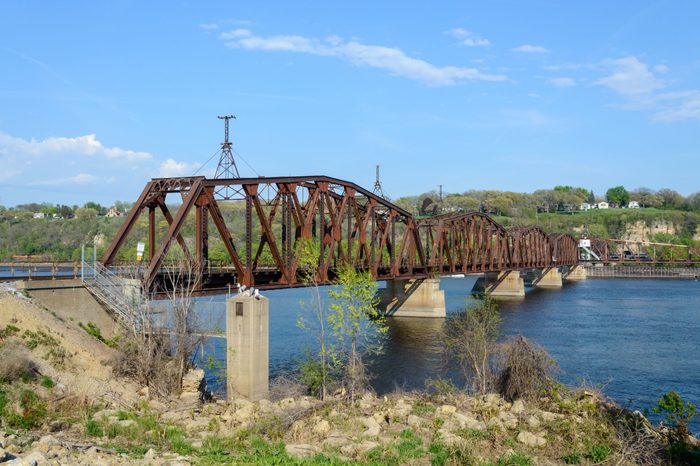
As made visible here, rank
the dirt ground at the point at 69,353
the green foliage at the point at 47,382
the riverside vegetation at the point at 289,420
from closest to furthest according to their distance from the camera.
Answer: the riverside vegetation at the point at 289,420
the green foliage at the point at 47,382
the dirt ground at the point at 69,353

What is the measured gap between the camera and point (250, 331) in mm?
35938

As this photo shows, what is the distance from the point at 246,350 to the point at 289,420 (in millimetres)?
9828

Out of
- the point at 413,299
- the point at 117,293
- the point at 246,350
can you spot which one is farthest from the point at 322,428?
the point at 413,299

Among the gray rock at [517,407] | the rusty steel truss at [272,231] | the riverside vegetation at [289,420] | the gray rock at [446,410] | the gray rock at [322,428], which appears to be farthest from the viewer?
the rusty steel truss at [272,231]

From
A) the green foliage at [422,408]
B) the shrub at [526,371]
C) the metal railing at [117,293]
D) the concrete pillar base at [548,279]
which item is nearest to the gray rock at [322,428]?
the green foliage at [422,408]

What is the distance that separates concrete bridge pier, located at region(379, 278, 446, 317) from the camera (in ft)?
287

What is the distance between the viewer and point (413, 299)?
89.4m

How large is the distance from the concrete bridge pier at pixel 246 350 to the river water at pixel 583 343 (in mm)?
2340

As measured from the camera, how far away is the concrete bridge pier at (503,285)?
132m

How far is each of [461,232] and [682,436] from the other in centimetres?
8993

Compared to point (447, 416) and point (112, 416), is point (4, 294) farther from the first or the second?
point (447, 416)

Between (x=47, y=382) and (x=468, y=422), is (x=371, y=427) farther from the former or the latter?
(x=47, y=382)

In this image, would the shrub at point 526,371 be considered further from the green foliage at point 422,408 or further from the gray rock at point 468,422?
the gray rock at point 468,422

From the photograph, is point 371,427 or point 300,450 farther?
point 371,427
